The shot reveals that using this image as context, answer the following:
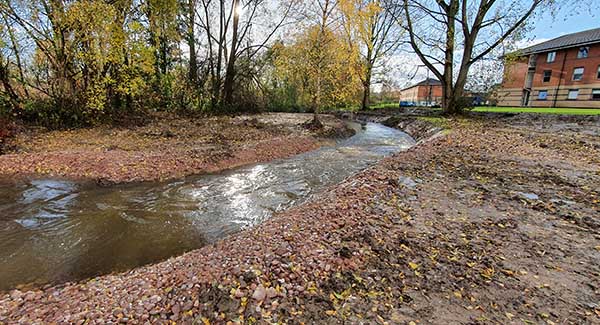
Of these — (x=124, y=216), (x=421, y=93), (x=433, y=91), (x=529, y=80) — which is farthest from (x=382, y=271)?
(x=421, y=93)

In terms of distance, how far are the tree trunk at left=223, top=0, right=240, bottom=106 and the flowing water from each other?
15109mm

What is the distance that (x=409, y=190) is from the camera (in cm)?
492

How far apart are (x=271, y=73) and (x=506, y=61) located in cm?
1776

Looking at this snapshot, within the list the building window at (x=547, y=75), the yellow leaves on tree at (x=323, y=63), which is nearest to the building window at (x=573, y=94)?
the building window at (x=547, y=75)

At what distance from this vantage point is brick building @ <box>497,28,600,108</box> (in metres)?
27.3

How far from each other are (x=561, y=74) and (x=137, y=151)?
1585 inches

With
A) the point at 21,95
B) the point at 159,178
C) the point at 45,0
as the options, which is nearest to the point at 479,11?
the point at 159,178

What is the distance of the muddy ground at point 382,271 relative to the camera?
2260 millimetres

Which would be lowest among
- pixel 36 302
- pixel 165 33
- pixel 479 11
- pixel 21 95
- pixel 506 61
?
pixel 36 302

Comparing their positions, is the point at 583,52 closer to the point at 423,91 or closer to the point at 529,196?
the point at 423,91

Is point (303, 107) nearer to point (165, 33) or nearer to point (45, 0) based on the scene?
point (165, 33)

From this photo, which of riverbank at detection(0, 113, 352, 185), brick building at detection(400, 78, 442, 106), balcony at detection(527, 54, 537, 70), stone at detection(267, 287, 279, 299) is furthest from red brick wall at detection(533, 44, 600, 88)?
stone at detection(267, 287, 279, 299)

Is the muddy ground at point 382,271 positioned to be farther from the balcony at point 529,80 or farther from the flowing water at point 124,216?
the balcony at point 529,80

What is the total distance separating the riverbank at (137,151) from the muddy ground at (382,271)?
4.32 metres
